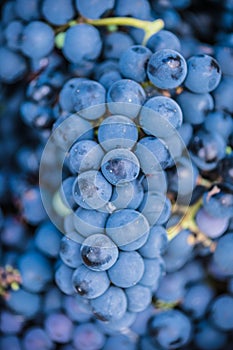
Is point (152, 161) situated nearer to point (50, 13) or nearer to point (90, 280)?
point (90, 280)

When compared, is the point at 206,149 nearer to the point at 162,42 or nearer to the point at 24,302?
the point at 162,42

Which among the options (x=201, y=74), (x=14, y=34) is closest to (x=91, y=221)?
(x=201, y=74)

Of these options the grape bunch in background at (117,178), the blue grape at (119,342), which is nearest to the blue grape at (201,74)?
the grape bunch in background at (117,178)

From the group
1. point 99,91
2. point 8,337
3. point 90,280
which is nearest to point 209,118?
point 99,91

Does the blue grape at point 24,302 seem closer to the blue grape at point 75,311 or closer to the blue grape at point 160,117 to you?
the blue grape at point 75,311

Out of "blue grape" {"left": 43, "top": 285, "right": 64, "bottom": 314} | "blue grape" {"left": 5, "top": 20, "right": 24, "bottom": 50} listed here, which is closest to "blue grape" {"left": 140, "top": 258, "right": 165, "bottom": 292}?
"blue grape" {"left": 43, "top": 285, "right": 64, "bottom": 314}
